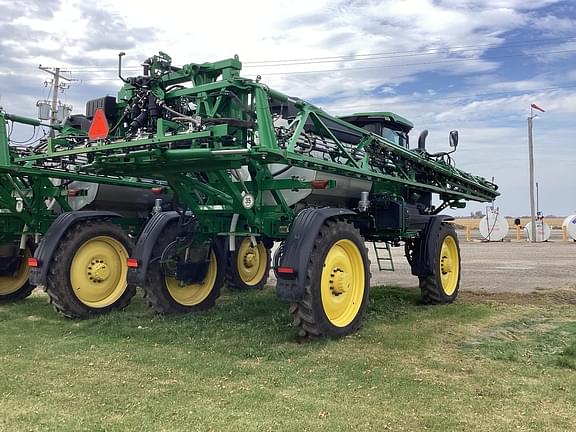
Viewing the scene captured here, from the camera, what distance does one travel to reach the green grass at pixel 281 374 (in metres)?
3.88

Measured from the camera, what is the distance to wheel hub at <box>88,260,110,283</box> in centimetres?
785

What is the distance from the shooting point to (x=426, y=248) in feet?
28.7

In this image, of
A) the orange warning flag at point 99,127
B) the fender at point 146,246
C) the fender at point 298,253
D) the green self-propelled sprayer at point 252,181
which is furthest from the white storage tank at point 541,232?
the orange warning flag at point 99,127

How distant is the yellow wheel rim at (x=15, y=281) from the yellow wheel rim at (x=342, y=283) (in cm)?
Result: 610

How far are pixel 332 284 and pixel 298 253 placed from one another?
2.38 ft

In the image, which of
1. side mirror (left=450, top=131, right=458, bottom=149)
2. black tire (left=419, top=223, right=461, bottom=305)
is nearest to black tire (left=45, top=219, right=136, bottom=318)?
black tire (left=419, top=223, right=461, bottom=305)

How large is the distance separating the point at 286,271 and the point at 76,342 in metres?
2.50

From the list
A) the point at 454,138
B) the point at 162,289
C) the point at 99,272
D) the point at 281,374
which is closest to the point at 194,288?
the point at 162,289

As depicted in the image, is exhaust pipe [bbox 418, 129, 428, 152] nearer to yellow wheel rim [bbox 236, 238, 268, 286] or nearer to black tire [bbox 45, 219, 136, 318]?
yellow wheel rim [bbox 236, 238, 268, 286]

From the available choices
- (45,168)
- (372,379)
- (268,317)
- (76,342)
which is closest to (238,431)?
(372,379)

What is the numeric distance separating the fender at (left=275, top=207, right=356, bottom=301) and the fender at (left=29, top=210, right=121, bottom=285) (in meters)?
3.32

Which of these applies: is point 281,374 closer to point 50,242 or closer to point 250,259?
point 50,242

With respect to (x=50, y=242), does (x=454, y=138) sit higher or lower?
higher

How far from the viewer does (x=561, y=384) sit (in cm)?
460
